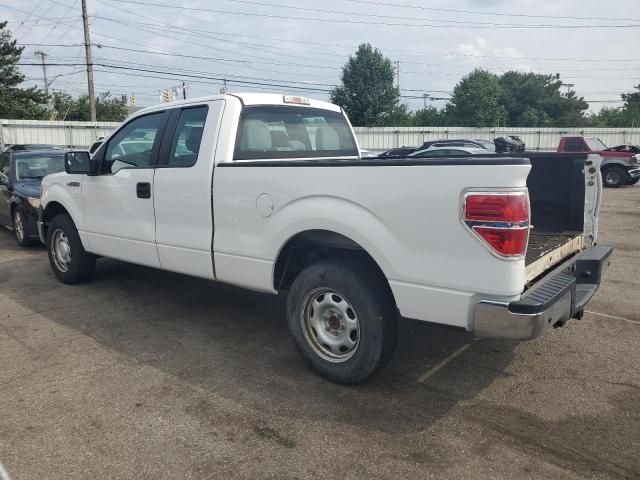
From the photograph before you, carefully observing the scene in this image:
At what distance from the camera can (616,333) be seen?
4816mm

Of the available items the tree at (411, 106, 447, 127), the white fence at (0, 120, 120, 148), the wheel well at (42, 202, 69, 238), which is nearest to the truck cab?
the wheel well at (42, 202, 69, 238)

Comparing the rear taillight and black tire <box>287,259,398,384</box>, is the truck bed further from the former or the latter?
black tire <box>287,259,398,384</box>

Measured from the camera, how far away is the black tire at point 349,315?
3.48m

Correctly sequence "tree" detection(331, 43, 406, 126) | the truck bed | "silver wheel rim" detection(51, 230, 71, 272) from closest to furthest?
the truck bed, "silver wheel rim" detection(51, 230, 71, 272), "tree" detection(331, 43, 406, 126)

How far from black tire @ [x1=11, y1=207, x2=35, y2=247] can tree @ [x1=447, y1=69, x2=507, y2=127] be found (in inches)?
1914

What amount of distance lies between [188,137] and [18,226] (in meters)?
5.98

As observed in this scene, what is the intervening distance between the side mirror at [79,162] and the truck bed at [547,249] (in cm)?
419

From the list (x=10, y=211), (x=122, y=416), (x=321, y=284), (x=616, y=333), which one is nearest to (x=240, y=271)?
(x=321, y=284)

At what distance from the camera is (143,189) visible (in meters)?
4.96

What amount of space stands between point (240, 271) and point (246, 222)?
1.34 feet

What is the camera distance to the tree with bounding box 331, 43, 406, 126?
48.6 m

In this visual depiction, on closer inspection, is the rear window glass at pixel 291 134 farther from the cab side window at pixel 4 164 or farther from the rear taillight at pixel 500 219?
the cab side window at pixel 4 164

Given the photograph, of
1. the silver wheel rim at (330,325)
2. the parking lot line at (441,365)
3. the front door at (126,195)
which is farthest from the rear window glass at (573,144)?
the silver wheel rim at (330,325)

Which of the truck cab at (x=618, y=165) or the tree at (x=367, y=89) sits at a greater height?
the tree at (x=367, y=89)
